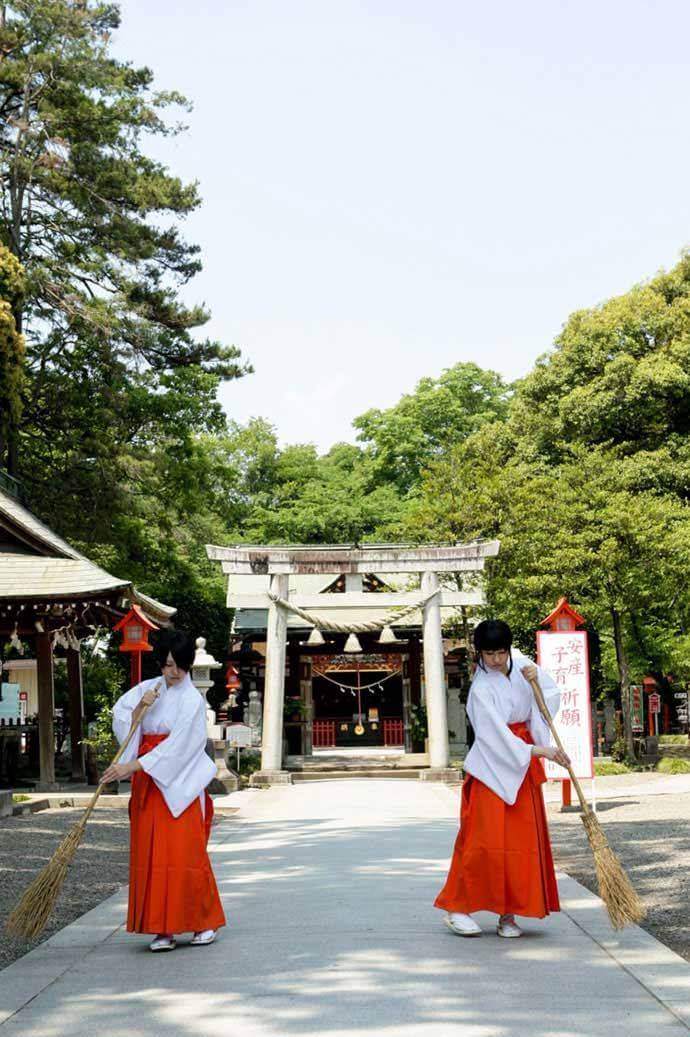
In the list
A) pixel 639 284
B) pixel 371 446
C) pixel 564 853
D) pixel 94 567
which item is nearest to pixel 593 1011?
pixel 564 853

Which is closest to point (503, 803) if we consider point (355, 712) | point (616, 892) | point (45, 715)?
point (616, 892)

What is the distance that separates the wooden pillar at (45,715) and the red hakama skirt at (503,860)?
539 inches

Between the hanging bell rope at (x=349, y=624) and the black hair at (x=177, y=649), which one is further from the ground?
the hanging bell rope at (x=349, y=624)

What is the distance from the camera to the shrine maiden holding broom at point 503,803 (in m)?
6.30

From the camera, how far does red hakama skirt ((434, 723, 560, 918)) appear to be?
6281 millimetres

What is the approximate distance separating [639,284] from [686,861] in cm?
2986

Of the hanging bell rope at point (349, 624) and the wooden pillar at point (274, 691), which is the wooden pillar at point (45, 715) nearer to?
the wooden pillar at point (274, 691)

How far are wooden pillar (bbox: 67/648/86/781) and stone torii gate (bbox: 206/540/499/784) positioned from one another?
3074 millimetres

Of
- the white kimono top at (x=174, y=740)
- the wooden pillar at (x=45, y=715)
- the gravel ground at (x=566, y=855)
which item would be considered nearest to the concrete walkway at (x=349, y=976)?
the gravel ground at (x=566, y=855)

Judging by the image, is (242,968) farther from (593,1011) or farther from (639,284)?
(639,284)

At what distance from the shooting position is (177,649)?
648 cm

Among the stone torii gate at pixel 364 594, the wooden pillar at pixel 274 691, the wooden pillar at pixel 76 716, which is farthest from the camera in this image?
the stone torii gate at pixel 364 594

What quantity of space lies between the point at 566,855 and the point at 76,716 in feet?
43.6

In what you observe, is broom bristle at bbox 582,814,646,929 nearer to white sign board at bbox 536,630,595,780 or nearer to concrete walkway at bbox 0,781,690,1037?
concrete walkway at bbox 0,781,690,1037
